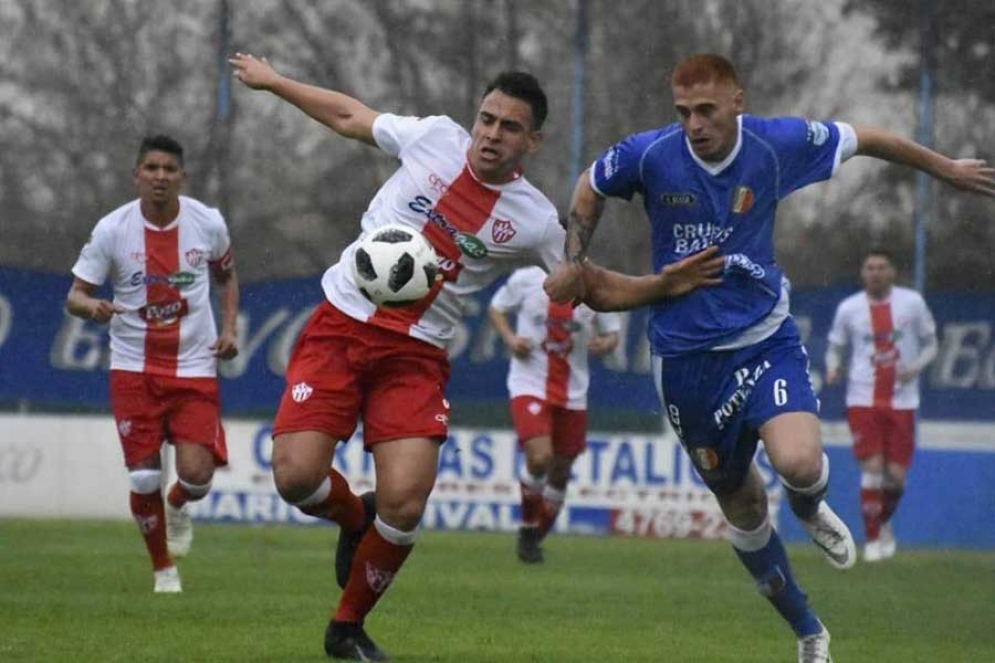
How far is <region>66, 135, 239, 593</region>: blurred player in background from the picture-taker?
1155 cm

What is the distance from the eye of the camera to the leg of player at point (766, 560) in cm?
811

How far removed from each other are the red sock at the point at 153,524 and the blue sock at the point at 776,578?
4048 mm

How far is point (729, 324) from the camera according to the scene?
8.08 metres

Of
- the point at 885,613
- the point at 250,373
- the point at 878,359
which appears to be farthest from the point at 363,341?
the point at 250,373

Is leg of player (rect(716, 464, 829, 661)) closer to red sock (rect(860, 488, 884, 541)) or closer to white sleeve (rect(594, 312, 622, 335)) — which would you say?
white sleeve (rect(594, 312, 622, 335))

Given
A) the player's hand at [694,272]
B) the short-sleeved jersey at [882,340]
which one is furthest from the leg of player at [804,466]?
the short-sleeved jersey at [882,340]

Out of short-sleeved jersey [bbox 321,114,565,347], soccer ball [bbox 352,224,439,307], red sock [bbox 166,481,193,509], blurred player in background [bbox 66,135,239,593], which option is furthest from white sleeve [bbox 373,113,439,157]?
red sock [bbox 166,481,193,509]

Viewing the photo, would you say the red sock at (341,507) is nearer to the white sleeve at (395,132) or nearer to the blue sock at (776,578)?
the white sleeve at (395,132)

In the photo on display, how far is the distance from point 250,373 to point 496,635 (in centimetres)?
1000

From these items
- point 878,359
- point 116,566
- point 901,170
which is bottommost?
point 116,566

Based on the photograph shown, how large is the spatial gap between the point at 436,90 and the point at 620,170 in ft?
35.5

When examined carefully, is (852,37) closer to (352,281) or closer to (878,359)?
(878,359)

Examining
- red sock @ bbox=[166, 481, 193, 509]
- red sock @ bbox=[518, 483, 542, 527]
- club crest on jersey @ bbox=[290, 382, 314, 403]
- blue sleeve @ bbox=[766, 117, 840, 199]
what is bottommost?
red sock @ bbox=[518, 483, 542, 527]

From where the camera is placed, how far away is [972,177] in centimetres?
813
